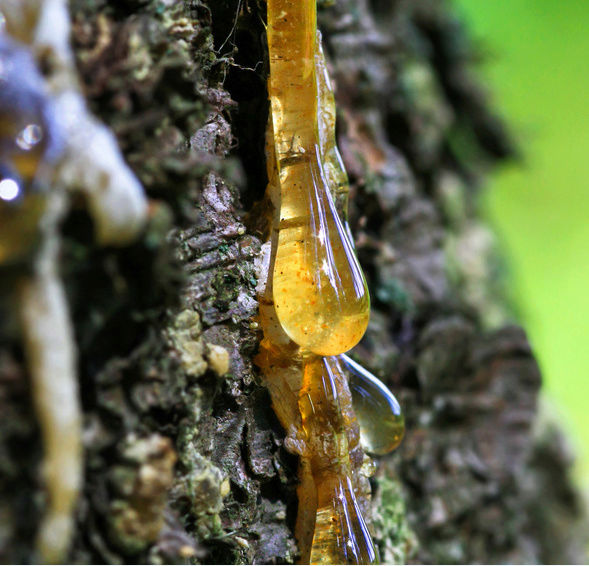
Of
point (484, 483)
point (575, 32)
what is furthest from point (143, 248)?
point (575, 32)

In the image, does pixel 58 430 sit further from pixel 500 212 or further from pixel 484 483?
pixel 500 212

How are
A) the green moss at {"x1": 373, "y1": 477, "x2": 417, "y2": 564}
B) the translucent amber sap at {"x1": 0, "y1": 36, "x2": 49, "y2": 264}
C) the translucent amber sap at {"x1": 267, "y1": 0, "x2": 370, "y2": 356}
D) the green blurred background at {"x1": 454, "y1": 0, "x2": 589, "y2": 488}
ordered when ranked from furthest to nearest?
1. the green blurred background at {"x1": 454, "y1": 0, "x2": 589, "y2": 488}
2. the green moss at {"x1": 373, "y1": 477, "x2": 417, "y2": 564}
3. the translucent amber sap at {"x1": 267, "y1": 0, "x2": 370, "y2": 356}
4. the translucent amber sap at {"x1": 0, "y1": 36, "x2": 49, "y2": 264}

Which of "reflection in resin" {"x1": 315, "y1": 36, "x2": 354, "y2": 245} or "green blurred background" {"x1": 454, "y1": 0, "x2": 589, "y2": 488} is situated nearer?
"reflection in resin" {"x1": 315, "y1": 36, "x2": 354, "y2": 245}

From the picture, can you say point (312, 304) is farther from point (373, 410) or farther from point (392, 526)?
point (392, 526)

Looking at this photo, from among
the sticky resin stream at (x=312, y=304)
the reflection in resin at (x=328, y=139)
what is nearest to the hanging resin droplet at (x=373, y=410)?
the sticky resin stream at (x=312, y=304)

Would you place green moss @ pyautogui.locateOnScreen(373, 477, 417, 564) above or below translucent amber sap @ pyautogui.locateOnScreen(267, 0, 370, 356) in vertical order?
below

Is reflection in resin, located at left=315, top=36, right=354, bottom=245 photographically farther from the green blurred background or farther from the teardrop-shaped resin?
the green blurred background

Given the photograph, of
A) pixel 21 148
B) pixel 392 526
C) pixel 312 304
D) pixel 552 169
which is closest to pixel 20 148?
pixel 21 148

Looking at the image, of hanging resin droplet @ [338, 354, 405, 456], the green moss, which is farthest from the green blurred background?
hanging resin droplet @ [338, 354, 405, 456]
